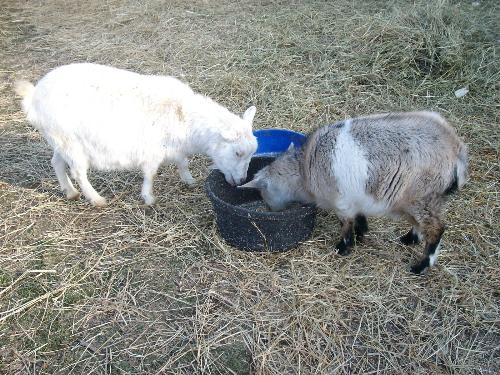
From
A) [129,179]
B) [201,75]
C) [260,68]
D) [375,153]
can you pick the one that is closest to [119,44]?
[201,75]

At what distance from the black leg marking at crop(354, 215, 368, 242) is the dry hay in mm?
106

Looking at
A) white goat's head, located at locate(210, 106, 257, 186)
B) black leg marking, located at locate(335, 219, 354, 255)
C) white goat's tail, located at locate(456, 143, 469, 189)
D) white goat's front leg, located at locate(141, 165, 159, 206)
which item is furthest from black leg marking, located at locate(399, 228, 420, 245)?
white goat's front leg, located at locate(141, 165, 159, 206)

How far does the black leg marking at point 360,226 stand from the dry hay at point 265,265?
11 cm

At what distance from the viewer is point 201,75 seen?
21.9 feet

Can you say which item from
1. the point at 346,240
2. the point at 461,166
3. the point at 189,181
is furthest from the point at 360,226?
the point at 189,181

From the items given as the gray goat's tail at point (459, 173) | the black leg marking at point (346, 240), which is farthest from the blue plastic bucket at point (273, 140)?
the gray goat's tail at point (459, 173)

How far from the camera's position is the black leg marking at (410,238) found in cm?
404

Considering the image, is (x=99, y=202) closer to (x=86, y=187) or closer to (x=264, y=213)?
(x=86, y=187)

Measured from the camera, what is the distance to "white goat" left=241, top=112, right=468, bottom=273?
3.53m

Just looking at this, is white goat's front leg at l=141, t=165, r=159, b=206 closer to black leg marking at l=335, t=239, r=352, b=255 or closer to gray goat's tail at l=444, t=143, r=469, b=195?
black leg marking at l=335, t=239, r=352, b=255

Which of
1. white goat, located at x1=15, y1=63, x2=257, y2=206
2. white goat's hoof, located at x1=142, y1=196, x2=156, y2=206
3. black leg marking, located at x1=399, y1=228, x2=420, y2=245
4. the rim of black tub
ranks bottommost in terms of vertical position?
white goat's hoof, located at x1=142, y1=196, x2=156, y2=206

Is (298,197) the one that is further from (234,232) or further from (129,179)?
(129,179)

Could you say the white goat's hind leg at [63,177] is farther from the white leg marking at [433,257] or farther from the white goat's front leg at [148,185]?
the white leg marking at [433,257]

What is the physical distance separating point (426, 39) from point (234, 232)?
4.39 metres
